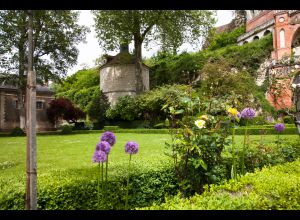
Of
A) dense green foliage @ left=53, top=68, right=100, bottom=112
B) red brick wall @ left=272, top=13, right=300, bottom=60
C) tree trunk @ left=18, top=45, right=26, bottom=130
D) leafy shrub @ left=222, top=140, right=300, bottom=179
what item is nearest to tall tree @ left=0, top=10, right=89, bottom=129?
tree trunk @ left=18, top=45, right=26, bottom=130

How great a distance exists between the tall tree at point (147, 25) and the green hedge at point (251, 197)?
172 cm

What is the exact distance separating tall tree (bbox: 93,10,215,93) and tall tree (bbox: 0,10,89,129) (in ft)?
0.84

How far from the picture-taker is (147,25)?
9.55 ft

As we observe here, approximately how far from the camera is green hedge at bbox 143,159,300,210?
90.8 inches

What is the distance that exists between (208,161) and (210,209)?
1.30m

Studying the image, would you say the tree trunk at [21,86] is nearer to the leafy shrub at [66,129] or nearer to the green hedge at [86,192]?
the green hedge at [86,192]

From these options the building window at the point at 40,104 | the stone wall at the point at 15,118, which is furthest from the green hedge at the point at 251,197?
the building window at the point at 40,104

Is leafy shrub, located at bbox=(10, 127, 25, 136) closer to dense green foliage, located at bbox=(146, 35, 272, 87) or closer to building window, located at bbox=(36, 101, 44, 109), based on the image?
building window, located at bbox=(36, 101, 44, 109)

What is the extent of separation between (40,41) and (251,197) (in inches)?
90.6

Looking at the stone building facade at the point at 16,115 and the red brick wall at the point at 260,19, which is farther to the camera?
the red brick wall at the point at 260,19

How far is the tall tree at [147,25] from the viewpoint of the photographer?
2742 millimetres

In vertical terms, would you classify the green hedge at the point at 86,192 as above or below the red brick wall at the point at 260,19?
below

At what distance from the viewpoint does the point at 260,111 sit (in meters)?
17.9
